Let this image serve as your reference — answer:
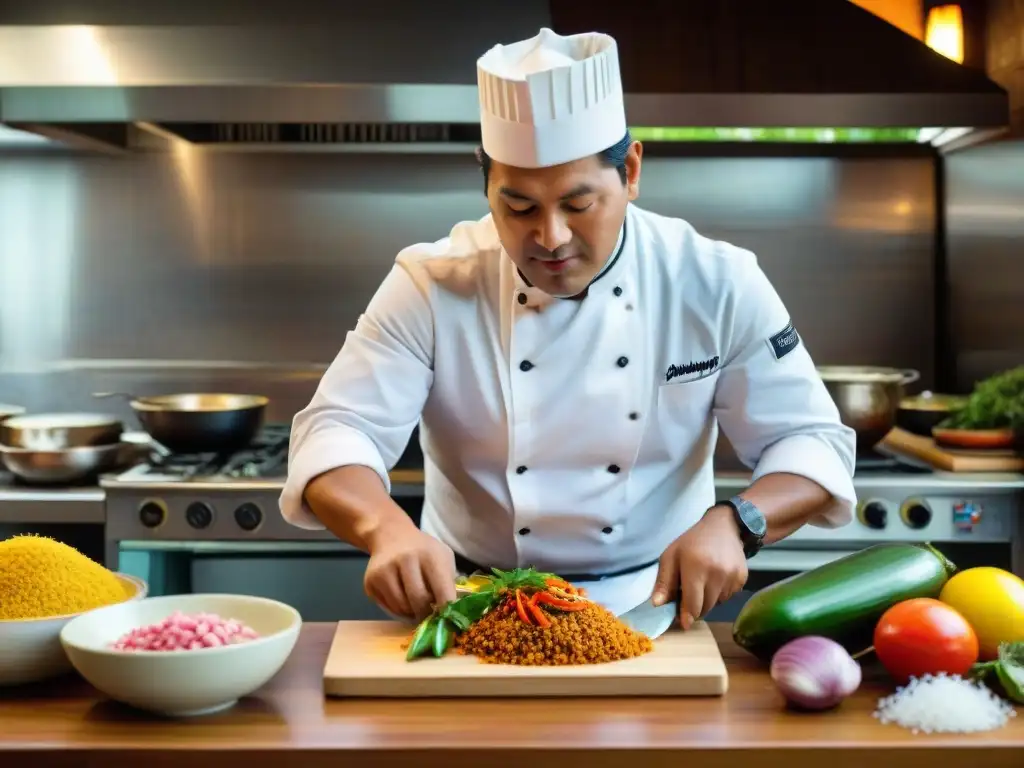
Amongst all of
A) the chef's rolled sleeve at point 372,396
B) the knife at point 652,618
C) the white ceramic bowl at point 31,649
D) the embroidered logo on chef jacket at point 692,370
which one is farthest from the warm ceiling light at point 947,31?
the white ceramic bowl at point 31,649

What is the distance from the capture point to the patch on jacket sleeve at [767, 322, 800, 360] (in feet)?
6.86

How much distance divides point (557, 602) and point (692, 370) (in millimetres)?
649

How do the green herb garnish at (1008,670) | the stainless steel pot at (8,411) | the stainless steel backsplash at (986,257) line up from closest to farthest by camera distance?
the green herb garnish at (1008,670) < the stainless steel backsplash at (986,257) < the stainless steel pot at (8,411)

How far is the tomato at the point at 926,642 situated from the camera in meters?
1.52

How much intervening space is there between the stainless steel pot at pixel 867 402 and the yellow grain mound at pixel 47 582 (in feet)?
6.54

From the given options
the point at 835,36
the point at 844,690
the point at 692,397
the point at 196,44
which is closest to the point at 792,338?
the point at 692,397

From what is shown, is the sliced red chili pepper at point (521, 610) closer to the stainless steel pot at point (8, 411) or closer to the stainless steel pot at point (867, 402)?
the stainless steel pot at point (867, 402)

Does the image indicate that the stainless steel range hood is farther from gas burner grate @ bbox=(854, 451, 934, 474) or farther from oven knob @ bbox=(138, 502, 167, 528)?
oven knob @ bbox=(138, 502, 167, 528)

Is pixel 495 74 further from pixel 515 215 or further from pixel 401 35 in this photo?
pixel 401 35

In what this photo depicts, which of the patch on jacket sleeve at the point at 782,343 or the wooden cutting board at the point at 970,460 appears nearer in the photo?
the patch on jacket sleeve at the point at 782,343

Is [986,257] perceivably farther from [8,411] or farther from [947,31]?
[8,411]

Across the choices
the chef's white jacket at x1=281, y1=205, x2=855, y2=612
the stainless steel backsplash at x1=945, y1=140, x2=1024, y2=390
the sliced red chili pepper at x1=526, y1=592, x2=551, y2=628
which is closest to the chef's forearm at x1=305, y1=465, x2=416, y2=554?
the chef's white jacket at x1=281, y1=205, x2=855, y2=612

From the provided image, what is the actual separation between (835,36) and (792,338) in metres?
1.50

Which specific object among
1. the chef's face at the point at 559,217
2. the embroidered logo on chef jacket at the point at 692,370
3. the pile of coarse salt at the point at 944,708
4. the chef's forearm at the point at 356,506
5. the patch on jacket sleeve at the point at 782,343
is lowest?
the pile of coarse salt at the point at 944,708
